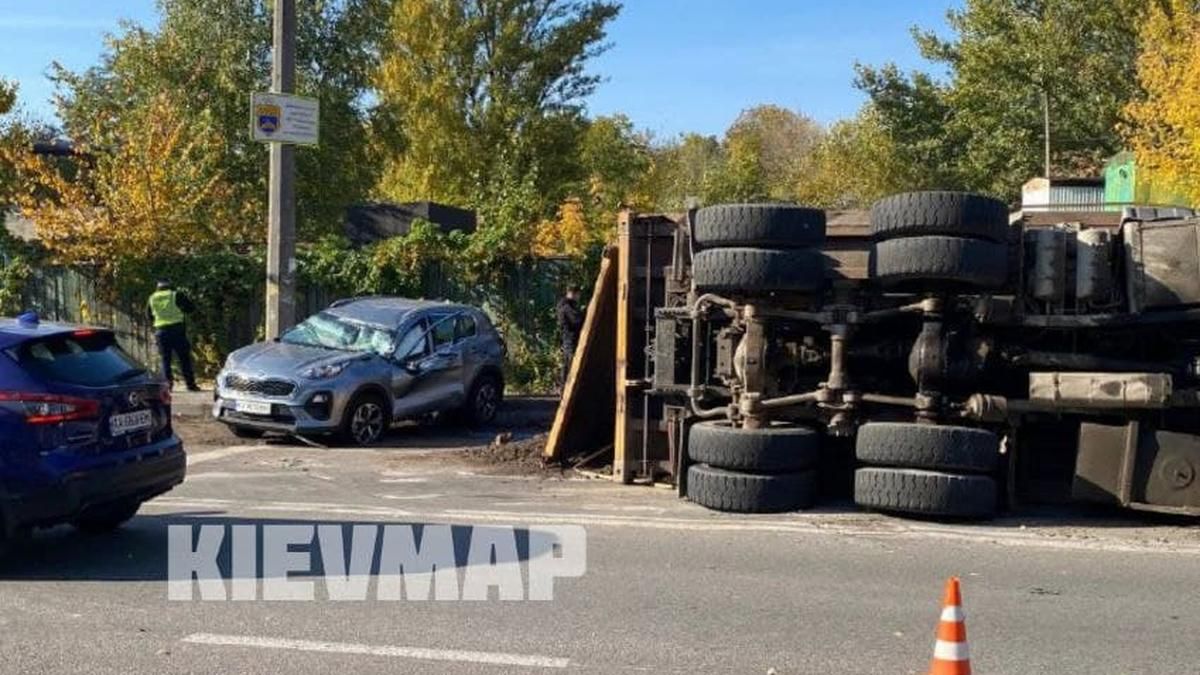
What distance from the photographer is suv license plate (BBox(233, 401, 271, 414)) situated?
→ 12.6 meters

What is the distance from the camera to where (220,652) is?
5.37 metres

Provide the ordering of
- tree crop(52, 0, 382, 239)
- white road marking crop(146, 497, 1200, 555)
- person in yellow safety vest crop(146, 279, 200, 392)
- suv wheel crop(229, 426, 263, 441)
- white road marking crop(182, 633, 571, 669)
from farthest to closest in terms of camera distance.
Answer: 1. tree crop(52, 0, 382, 239)
2. person in yellow safety vest crop(146, 279, 200, 392)
3. suv wheel crop(229, 426, 263, 441)
4. white road marking crop(146, 497, 1200, 555)
5. white road marking crop(182, 633, 571, 669)

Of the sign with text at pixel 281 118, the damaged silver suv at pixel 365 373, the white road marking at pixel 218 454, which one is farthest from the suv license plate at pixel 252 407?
the sign with text at pixel 281 118

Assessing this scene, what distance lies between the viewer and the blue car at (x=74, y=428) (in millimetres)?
6473

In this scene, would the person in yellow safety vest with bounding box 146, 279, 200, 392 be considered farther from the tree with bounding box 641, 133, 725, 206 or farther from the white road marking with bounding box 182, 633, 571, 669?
the tree with bounding box 641, 133, 725, 206

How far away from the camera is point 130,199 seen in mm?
19203

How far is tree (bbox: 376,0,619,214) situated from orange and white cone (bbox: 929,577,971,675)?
30221 millimetres

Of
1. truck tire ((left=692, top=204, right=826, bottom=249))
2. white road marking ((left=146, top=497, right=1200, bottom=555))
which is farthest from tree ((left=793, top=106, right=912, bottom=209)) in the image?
white road marking ((left=146, top=497, right=1200, bottom=555))

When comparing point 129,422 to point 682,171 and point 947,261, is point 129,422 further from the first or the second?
point 682,171

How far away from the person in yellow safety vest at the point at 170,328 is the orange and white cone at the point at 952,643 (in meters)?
14.5

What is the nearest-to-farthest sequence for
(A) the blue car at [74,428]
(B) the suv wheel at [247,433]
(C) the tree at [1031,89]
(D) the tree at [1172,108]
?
(A) the blue car at [74,428] → (B) the suv wheel at [247,433] → (D) the tree at [1172,108] → (C) the tree at [1031,89]

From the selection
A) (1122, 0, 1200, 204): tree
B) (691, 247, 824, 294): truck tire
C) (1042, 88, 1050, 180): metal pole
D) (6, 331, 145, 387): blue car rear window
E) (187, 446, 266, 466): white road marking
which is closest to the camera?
(6, 331, 145, 387): blue car rear window

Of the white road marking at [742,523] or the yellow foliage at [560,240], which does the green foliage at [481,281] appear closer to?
the yellow foliage at [560,240]

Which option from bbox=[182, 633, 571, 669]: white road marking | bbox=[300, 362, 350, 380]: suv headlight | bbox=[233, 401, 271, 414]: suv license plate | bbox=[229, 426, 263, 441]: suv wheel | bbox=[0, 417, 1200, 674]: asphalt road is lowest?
bbox=[182, 633, 571, 669]: white road marking
